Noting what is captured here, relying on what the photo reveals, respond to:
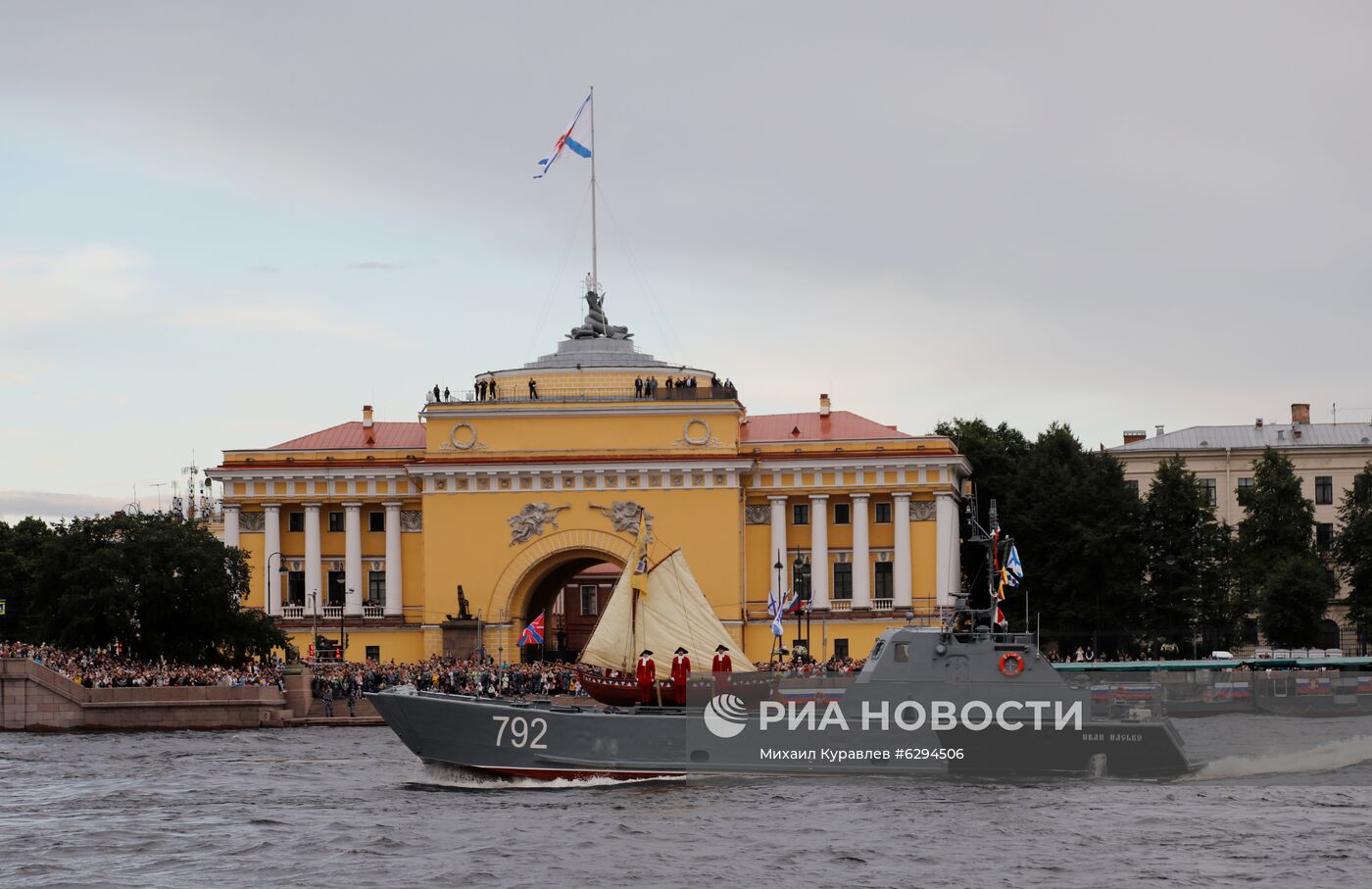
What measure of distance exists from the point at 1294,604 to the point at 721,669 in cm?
4168

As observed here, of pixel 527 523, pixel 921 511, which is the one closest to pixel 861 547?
pixel 921 511

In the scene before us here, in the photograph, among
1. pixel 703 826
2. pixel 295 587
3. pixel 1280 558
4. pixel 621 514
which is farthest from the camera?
pixel 295 587

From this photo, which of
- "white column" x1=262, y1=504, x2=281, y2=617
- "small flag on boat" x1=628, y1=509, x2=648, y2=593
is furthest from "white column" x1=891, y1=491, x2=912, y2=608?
"small flag on boat" x1=628, y1=509, x2=648, y2=593

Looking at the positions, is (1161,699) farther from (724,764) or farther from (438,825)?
(438,825)

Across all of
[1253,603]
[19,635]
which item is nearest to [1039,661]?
[1253,603]

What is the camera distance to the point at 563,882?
36.5m

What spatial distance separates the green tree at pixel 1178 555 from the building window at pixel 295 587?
37101mm

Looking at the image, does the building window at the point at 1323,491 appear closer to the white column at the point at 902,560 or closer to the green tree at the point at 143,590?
the white column at the point at 902,560

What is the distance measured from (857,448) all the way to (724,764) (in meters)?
45.9

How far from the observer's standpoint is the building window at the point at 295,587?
307 feet

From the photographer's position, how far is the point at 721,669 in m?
52.5

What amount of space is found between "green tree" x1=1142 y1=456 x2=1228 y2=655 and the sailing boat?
2944 centimetres

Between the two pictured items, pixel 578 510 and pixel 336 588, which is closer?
pixel 578 510

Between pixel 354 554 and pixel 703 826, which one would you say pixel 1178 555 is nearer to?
pixel 354 554
